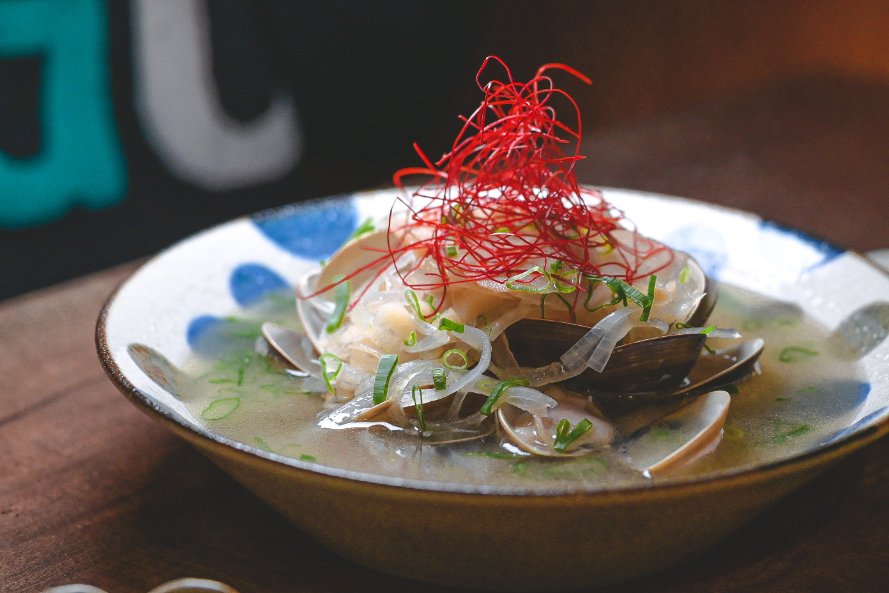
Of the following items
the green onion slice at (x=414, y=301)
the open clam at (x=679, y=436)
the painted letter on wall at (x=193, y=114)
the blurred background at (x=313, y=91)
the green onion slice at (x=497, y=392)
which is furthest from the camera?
the painted letter on wall at (x=193, y=114)

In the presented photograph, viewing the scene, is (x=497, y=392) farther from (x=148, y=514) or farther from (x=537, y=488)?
(x=148, y=514)

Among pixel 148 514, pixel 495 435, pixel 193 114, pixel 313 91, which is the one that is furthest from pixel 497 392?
pixel 313 91

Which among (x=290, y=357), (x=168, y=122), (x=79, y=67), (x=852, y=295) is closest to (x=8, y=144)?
(x=79, y=67)

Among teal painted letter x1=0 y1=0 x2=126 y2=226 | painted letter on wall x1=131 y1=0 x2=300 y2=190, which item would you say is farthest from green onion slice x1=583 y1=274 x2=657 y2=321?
painted letter on wall x1=131 y1=0 x2=300 y2=190

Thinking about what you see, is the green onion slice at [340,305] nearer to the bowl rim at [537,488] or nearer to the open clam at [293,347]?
the open clam at [293,347]

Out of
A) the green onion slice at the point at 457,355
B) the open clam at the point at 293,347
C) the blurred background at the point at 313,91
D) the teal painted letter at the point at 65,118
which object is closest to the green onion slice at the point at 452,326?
the green onion slice at the point at 457,355

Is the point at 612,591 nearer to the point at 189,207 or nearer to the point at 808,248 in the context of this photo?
the point at 808,248

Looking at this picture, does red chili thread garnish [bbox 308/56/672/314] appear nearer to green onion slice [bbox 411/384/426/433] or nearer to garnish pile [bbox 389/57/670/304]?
garnish pile [bbox 389/57/670/304]
